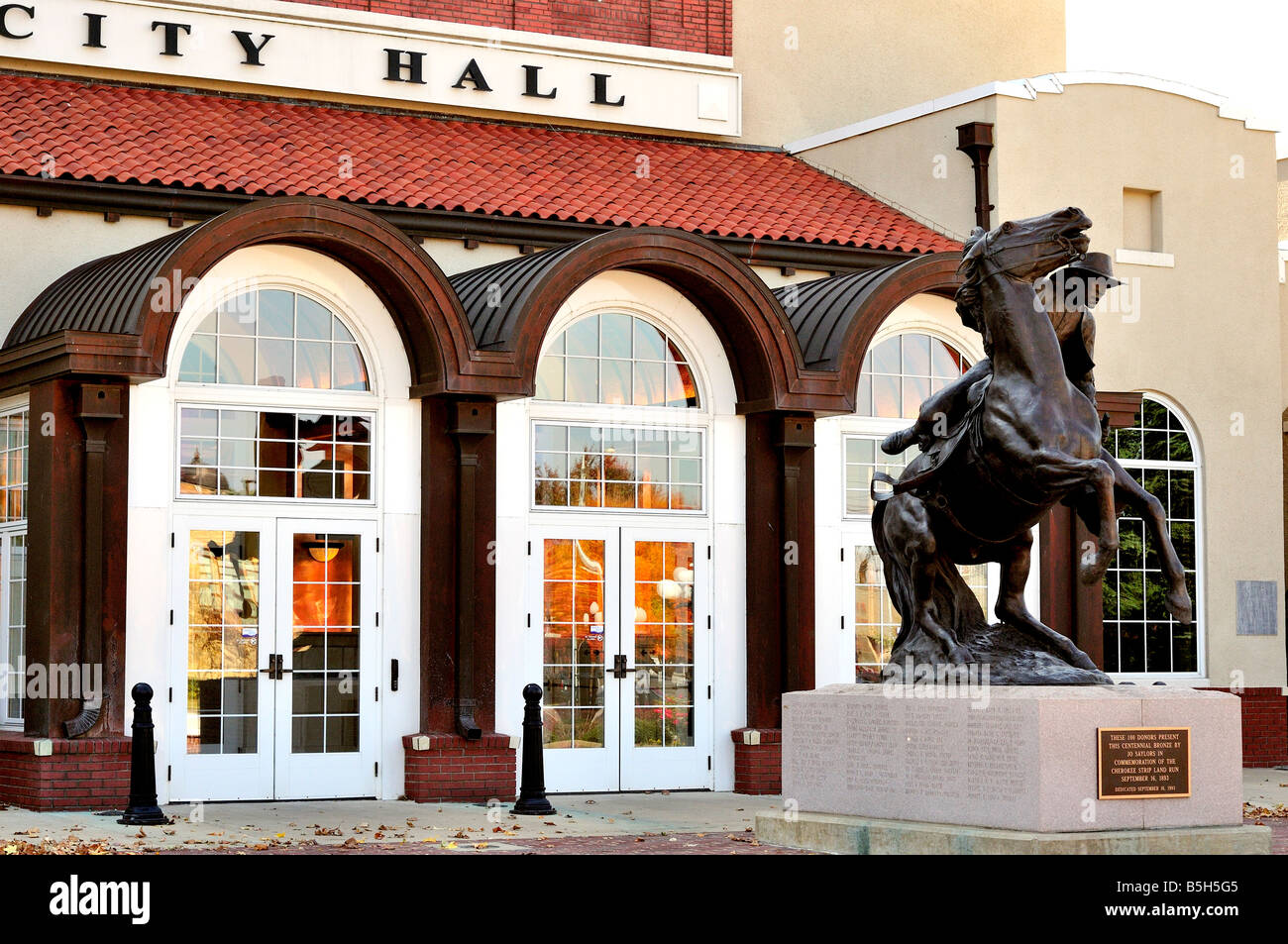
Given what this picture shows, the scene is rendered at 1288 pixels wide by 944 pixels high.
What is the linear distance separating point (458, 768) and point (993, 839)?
7.60 meters

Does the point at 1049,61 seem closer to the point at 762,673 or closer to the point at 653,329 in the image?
the point at 653,329

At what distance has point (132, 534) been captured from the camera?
16.5 metres

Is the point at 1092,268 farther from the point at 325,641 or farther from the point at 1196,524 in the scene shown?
the point at 1196,524

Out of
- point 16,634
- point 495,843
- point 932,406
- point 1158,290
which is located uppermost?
point 1158,290

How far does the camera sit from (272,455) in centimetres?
1734

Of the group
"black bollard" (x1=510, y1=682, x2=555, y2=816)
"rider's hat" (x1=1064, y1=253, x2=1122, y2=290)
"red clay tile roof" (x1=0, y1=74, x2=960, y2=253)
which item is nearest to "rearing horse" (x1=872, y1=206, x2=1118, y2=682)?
"rider's hat" (x1=1064, y1=253, x2=1122, y2=290)

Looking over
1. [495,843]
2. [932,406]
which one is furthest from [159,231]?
[932,406]

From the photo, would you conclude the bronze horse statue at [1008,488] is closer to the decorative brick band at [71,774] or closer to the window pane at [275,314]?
the decorative brick band at [71,774]

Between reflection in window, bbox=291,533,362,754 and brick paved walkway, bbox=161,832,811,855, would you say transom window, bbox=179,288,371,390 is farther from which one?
brick paved walkway, bbox=161,832,811,855

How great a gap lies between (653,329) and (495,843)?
6989mm

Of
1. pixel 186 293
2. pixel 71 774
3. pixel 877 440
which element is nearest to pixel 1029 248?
pixel 186 293

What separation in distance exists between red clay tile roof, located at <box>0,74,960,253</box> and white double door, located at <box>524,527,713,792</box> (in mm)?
3664

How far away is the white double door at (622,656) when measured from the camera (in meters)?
18.3

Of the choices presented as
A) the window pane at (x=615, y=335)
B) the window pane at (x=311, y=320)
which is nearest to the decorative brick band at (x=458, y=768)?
the window pane at (x=311, y=320)
